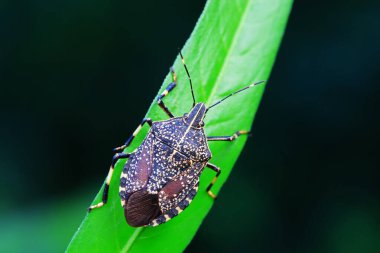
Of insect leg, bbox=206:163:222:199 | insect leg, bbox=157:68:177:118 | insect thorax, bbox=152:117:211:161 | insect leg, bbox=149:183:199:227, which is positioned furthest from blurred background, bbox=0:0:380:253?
insect leg, bbox=157:68:177:118

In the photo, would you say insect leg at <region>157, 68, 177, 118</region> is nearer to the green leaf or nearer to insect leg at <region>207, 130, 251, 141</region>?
the green leaf

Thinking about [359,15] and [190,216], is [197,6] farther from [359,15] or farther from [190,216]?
[190,216]

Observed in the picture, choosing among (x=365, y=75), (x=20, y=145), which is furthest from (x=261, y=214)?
(x=20, y=145)

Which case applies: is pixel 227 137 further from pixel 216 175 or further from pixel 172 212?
pixel 172 212

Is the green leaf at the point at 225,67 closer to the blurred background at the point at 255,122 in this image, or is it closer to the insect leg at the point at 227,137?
the insect leg at the point at 227,137

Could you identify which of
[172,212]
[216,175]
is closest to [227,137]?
[216,175]

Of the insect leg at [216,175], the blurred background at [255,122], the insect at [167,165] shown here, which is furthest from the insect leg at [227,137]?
the blurred background at [255,122]
